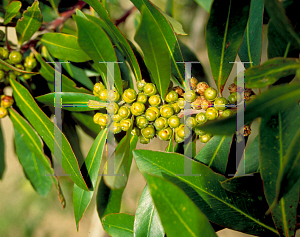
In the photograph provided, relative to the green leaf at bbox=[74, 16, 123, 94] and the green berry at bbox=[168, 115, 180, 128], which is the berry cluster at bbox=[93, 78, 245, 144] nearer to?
the green berry at bbox=[168, 115, 180, 128]

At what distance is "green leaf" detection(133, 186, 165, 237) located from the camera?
2.48ft

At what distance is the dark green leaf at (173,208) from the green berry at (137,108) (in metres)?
0.29

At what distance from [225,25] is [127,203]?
2.16 meters

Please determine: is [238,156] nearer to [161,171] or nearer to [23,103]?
[161,171]

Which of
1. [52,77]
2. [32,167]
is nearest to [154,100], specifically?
[52,77]

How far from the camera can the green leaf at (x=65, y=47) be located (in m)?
0.91

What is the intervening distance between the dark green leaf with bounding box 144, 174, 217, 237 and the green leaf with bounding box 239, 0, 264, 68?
541 millimetres

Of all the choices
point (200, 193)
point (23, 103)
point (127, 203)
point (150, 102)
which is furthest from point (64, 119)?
point (127, 203)

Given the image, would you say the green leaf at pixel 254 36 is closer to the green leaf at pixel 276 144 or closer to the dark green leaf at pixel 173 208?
the green leaf at pixel 276 144

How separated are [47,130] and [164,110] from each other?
409mm

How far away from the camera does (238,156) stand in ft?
2.77

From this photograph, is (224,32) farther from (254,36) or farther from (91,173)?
(91,173)

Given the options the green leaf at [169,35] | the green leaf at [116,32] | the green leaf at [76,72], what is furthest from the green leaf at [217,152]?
the green leaf at [76,72]

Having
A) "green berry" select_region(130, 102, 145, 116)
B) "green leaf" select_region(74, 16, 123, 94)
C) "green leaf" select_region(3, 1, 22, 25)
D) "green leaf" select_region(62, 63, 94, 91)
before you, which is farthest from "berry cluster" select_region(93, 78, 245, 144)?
"green leaf" select_region(3, 1, 22, 25)
